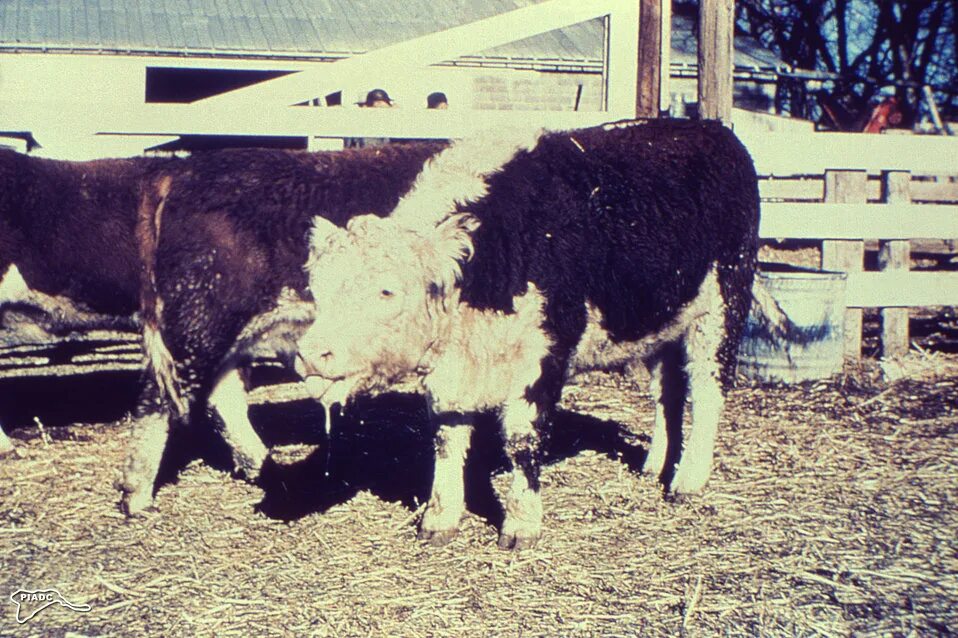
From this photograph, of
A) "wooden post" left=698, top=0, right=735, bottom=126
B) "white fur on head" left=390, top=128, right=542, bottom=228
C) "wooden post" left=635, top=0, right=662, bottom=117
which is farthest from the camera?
"wooden post" left=698, top=0, right=735, bottom=126

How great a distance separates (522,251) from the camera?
4223 millimetres

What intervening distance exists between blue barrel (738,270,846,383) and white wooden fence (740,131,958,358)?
400mm

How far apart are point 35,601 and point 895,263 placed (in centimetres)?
653

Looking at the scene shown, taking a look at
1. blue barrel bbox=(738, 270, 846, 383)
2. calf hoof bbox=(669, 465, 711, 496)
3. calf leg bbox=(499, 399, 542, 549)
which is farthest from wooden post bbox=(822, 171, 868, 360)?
calf leg bbox=(499, 399, 542, 549)

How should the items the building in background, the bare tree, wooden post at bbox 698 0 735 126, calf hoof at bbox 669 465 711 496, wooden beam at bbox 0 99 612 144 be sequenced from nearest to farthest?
calf hoof at bbox 669 465 711 496, wooden beam at bbox 0 99 612 144, wooden post at bbox 698 0 735 126, the building in background, the bare tree

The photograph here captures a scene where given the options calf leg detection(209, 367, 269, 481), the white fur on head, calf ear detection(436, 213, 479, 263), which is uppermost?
the white fur on head

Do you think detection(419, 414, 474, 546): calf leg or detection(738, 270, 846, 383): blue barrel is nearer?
detection(419, 414, 474, 546): calf leg

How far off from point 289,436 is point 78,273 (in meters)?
1.61

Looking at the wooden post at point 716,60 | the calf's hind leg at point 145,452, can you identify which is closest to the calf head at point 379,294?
the calf's hind leg at point 145,452

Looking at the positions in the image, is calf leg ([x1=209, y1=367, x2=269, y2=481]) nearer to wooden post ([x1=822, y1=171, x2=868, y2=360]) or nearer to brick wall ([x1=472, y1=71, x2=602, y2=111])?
wooden post ([x1=822, y1=171, x2=868, y2=360])

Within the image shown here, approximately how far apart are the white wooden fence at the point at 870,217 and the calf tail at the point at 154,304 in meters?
4.37

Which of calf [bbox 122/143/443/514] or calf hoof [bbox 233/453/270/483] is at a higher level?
calf [bbox 122/143/443/514]

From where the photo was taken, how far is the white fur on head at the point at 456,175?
413 centimetres

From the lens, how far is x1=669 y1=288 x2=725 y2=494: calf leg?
5170 millimetres
